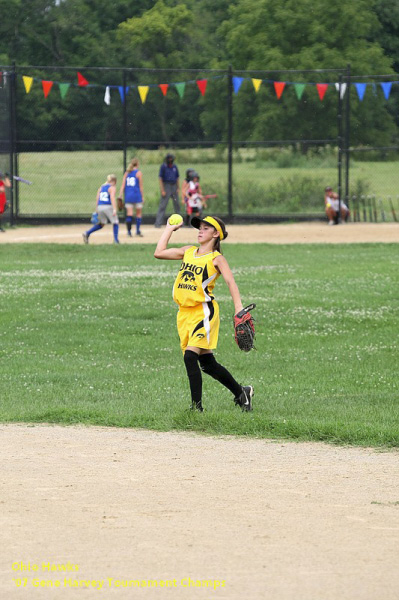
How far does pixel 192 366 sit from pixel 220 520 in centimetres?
270

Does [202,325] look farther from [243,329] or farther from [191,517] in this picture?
[191,517]

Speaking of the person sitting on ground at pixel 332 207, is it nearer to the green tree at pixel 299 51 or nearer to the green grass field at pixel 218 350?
the green grass field at pixel 218 350

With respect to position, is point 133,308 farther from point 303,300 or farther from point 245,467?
point 245,467

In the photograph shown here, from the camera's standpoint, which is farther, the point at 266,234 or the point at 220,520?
the point at 266,234

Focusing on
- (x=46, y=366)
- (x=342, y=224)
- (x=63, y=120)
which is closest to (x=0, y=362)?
(x=46, y=366)

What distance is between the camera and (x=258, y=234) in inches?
1070

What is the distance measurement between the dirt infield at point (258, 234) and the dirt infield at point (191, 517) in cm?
1616

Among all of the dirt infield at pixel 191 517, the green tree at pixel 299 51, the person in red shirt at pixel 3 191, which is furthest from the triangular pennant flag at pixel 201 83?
the dirt infield at pixel 191 517

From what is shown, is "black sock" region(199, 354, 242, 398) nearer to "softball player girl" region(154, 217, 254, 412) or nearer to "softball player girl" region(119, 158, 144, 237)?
"softball player girl" region(154, 217, 254, 412)

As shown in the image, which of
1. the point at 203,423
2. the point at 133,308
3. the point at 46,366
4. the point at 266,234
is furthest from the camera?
the point at 266,234

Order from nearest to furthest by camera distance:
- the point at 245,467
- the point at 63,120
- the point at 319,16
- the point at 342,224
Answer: the point at 245,467
the point at 342,224
the point at 63,120
the point at 319,16

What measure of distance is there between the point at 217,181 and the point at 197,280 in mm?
34633

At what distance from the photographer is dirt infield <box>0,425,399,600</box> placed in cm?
511

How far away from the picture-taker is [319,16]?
57.2 metres
